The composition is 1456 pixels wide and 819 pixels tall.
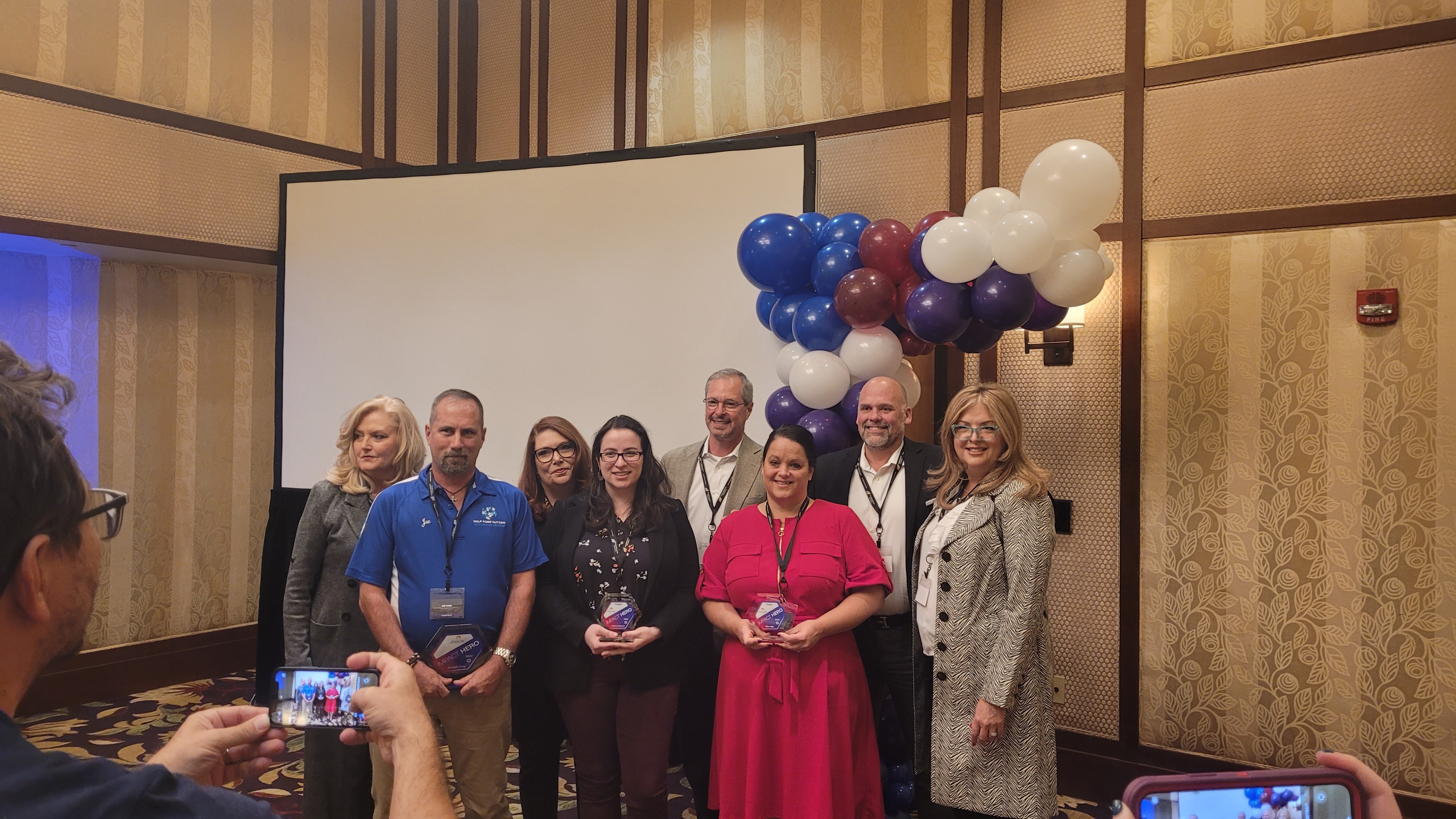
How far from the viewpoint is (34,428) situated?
0.83 meters

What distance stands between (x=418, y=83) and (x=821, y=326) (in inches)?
151

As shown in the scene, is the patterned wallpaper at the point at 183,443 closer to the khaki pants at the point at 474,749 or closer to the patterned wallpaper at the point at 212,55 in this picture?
the patterned wallpaper at the point at 212,55

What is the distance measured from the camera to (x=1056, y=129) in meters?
4.02

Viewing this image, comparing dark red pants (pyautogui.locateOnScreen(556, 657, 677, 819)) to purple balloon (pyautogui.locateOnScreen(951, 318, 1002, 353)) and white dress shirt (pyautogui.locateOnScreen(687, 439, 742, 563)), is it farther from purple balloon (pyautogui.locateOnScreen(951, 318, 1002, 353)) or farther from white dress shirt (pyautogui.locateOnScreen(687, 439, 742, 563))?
purple balloon (pyautogui.locateOnScreen(951, 318, 1002, 353))

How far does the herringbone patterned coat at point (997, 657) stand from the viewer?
2598 millimetres

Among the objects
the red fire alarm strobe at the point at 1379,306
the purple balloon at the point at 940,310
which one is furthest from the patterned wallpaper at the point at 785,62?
the red fire alarm strobe at the point at 1379,306

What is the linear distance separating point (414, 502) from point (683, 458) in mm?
1047

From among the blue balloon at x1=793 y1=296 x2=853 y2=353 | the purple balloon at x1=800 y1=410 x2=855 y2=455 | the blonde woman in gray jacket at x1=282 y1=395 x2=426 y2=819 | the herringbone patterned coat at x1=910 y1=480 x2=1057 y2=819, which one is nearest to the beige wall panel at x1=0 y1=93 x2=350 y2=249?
the blonde woman in gray jacket at x1=282 y1=395 x2=426 y2=819

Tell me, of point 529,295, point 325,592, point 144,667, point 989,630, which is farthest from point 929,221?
point 144,667

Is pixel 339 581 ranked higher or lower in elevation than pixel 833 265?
lower

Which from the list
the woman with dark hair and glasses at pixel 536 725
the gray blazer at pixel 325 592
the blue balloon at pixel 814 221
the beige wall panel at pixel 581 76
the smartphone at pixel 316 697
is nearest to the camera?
the smartphone at pixel 316 697

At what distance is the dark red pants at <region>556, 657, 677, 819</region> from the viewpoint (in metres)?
2.80

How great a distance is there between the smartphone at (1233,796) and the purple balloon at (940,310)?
230 cm

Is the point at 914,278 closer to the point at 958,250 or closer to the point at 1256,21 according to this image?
the point at 958,250
